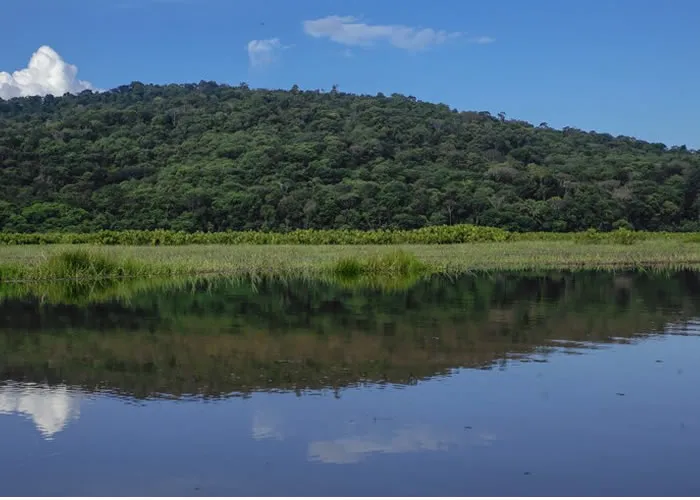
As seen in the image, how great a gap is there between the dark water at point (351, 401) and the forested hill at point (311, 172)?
3777cm

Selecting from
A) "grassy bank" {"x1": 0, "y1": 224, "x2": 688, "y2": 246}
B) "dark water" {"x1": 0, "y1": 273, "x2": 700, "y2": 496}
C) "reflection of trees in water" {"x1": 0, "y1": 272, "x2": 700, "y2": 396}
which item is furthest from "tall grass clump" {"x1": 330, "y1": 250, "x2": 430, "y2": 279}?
"grassy bank" {"x1": 0, "y1": 224, "x2": 688, "y2": 246}

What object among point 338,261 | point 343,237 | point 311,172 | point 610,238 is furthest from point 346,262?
point 311,172

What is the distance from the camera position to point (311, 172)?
60.2 meters

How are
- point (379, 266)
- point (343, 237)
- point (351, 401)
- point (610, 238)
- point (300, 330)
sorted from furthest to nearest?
point (343, 237) < point (610, 238) < point (379, 266) < point (300, 330) < point (351, 401)

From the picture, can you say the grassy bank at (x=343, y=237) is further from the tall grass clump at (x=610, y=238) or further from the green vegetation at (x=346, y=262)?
the green vegetation at (x=346, y=262)

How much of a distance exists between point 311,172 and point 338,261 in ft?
123

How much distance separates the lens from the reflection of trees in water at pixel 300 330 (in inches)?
349

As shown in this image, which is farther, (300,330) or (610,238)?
(610,238)

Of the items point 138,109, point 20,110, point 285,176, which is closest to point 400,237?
point 285,176

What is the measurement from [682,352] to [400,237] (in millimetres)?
29842

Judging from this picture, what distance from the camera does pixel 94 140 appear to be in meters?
63.3

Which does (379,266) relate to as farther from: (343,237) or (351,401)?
(343,237)

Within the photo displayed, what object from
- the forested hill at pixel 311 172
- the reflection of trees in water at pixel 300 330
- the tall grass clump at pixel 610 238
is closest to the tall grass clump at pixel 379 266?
the reflection of trees in water at pixel 300 330

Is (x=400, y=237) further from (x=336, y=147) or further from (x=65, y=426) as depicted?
(x=65, y=426)
